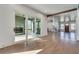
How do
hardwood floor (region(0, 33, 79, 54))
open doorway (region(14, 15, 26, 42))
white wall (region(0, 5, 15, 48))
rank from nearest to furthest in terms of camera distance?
hardwood floor (region(0, 33, 79, 54)) < white wall (region(0, 5, 15, 48)) < open doorway (region(14, 15, 26, 42))

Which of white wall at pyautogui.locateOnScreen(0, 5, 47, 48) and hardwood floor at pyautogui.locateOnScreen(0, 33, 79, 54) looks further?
white wall at pyautogui.locateOnScreen(0, 5, 47, 48)

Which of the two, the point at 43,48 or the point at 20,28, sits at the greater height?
the point at 20,28

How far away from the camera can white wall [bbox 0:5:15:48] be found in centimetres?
615

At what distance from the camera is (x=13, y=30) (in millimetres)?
7258

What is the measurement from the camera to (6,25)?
6535 millimetres

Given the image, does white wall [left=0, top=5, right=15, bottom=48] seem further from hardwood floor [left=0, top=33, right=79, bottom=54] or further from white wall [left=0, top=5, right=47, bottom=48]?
hardwood floor [left=0, top=33, right=79, bottom=54]

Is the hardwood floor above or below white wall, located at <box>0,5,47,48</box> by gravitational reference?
below

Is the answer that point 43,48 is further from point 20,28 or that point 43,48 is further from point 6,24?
point 20,28

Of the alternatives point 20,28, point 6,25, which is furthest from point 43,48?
point 20,28

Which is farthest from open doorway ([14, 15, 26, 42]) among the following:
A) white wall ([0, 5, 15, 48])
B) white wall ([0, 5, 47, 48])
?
white wall ([0, 5, 15, 48])

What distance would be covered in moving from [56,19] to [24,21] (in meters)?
13.3

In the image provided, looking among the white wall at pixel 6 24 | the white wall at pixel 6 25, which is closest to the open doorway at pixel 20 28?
the white wall at pixel 6 24
